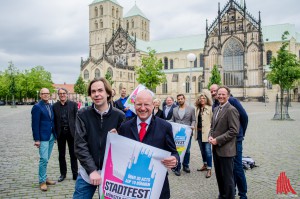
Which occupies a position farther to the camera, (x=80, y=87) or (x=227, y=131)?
(x=80, y=87)

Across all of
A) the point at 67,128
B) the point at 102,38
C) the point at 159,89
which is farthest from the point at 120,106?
the point at 102,38

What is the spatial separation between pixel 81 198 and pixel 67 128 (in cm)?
342

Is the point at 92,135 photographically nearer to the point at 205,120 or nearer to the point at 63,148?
the point at 63,148

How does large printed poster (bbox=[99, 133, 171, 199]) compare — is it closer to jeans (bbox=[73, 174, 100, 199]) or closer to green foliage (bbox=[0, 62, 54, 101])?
jeans (bbox=[73, 174, 100, 199])

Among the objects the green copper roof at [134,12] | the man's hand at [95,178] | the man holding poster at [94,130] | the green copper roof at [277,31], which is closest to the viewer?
the man's hand at [95,178]

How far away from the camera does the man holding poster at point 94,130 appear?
3.09 meters

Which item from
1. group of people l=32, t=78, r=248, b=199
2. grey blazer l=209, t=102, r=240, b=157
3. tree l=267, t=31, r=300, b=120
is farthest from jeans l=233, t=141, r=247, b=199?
tree l=267, t=31, r=300, b=120

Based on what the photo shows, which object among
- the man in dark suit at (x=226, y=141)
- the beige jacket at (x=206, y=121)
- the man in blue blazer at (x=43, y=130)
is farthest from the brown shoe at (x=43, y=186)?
the beige jacket at (x=206, y=121)

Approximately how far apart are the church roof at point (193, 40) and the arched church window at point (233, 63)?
8381 mm

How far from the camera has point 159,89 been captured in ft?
232

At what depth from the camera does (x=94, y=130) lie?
10.3 ft

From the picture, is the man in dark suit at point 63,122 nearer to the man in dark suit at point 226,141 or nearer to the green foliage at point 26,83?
the man in dark suit at point 226,141

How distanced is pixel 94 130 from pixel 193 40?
7441 centimetres

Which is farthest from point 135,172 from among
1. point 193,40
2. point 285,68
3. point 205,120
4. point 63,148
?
point 193,40
